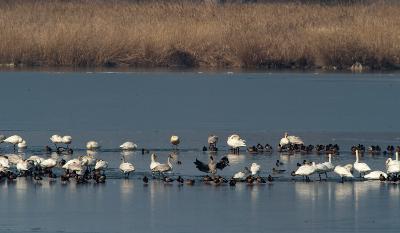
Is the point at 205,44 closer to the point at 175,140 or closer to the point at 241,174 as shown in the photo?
the point at 175,140

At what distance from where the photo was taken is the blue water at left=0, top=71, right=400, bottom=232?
39.2ft

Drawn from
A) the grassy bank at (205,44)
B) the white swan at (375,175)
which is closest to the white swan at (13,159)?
the white swan at (375,175)

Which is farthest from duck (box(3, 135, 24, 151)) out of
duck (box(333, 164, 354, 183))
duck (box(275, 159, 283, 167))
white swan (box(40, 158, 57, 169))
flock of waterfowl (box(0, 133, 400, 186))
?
duck (box(333, 164, 354, 183))

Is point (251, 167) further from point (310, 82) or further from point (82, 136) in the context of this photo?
point (310, 82)

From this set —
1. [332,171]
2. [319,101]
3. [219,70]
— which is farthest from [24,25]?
[332,171]

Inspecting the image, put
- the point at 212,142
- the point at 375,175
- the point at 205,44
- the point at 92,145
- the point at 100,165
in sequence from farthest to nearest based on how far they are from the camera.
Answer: the point at 205,44, the point at 212,142, the point at 92,145, the point at 100,165, the point at 375,175

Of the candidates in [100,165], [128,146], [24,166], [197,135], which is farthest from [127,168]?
[197,135]

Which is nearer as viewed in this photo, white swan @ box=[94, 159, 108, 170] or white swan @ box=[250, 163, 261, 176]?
white swan @ box=[250, 163, 261, 176]

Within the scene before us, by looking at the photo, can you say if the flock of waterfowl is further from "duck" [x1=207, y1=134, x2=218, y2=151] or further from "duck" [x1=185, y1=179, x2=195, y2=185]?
"duck" [x1=207, y1=134, x2=218, y2=151]

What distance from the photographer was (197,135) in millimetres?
18734

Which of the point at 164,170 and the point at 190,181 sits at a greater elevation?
the point at 164,170

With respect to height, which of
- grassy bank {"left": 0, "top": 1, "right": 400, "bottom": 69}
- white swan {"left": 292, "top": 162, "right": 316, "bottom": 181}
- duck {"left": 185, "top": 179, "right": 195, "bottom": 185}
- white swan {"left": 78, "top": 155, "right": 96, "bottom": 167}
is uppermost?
grassy bank {"left": 0, "top": 1, "right": 400, "bottom": 69}

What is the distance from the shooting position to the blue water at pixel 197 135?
11953 millimetres

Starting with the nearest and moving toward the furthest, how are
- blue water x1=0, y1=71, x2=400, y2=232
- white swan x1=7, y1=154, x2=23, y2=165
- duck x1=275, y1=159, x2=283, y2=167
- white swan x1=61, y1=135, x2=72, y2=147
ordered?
blue water x1=0, y1=71, x2=400, y2=232
white swan x1=7, y1=154, x2=23, y2=165
duck x1=275, y1=159, x2=283, y2=167
white swan x1=61, y1=135, x2=72, y2=147
